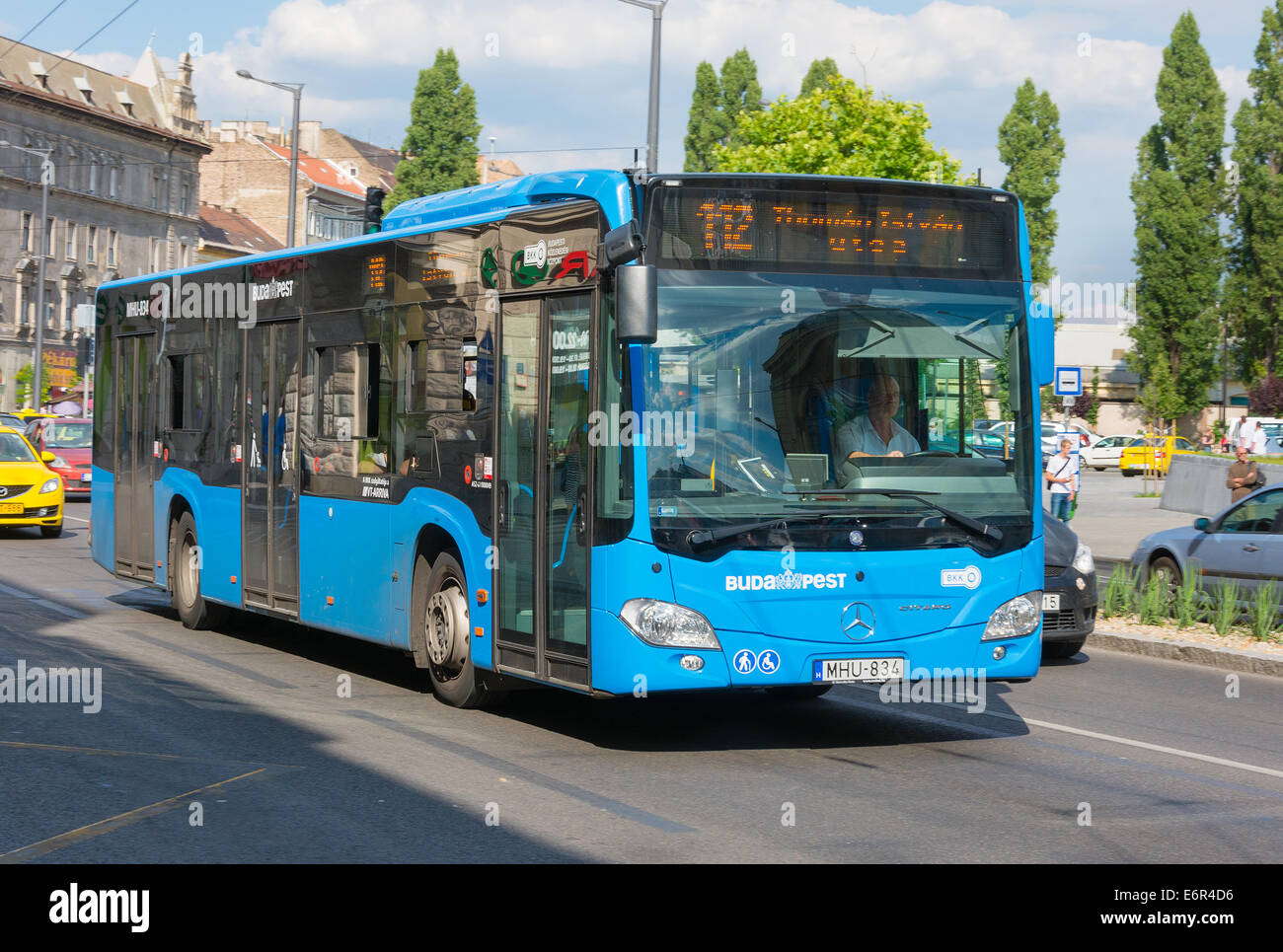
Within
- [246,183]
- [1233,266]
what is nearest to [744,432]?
[1233,266]

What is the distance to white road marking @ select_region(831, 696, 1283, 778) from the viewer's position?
889 cm

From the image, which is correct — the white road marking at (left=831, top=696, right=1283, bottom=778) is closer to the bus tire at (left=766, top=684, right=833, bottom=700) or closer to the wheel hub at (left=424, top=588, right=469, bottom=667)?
the bus tire at (left=766, top=684, right=833, bottom=700)

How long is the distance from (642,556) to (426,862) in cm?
242

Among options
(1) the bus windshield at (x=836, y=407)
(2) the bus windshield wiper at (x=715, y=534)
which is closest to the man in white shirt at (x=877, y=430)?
(1) the bus windshield at (x=836, y=407)

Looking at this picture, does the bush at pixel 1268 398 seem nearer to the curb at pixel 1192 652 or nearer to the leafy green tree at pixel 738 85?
the leafy green tree at pixel 738 85

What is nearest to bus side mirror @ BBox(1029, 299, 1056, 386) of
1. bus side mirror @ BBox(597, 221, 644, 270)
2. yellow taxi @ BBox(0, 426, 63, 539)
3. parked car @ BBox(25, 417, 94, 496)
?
bus side mirror @ BBox(597, 221, 644, 270)

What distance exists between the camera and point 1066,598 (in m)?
13.3

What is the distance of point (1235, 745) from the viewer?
9547mm

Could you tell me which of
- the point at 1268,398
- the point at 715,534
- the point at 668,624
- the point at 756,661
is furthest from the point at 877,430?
the point at 1268,398

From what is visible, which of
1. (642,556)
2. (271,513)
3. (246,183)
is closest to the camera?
(642,556)

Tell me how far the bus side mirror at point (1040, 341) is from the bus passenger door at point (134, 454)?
8.84 metres

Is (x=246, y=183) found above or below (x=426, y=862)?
above
